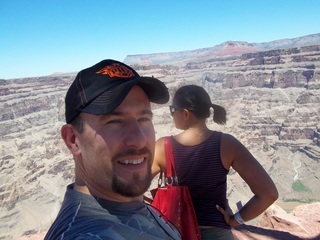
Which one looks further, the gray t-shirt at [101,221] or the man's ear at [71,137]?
the man's ear at [71,137]

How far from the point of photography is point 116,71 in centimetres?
129

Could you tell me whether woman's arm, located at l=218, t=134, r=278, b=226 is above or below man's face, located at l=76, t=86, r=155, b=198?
below

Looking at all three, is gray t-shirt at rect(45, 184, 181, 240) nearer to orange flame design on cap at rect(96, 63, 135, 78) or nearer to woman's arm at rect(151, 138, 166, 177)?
orange flame design on cap at rect(96, 63, 135, 78)

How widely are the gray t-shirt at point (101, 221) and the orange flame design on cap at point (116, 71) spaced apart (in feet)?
1.55

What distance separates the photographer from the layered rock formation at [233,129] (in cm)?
4931

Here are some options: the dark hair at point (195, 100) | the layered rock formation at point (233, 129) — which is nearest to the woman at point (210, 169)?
the dark hair at point (195, 100)

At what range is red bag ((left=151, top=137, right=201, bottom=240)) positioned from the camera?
2021 millimetres

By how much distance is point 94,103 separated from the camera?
1225 mm

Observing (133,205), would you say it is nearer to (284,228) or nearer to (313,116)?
(284,228)

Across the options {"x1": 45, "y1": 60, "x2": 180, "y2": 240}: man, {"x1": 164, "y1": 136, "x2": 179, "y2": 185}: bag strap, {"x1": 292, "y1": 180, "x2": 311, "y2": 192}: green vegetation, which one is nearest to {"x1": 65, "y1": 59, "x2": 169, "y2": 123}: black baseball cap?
{"x1": 45, "y1": 60, "x2": 180, "y2": 240}: man

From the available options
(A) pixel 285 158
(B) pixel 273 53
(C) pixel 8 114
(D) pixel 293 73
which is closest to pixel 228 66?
(B) pixel 273 53

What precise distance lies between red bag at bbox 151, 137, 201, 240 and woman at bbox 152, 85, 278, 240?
0.37 feet

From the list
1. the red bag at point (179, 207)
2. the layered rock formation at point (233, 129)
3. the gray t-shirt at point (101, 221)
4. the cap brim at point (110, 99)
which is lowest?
the layered rock formation at point (233, 129)

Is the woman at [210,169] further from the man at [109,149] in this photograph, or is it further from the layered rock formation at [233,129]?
the layered rock formation at [233,129]
